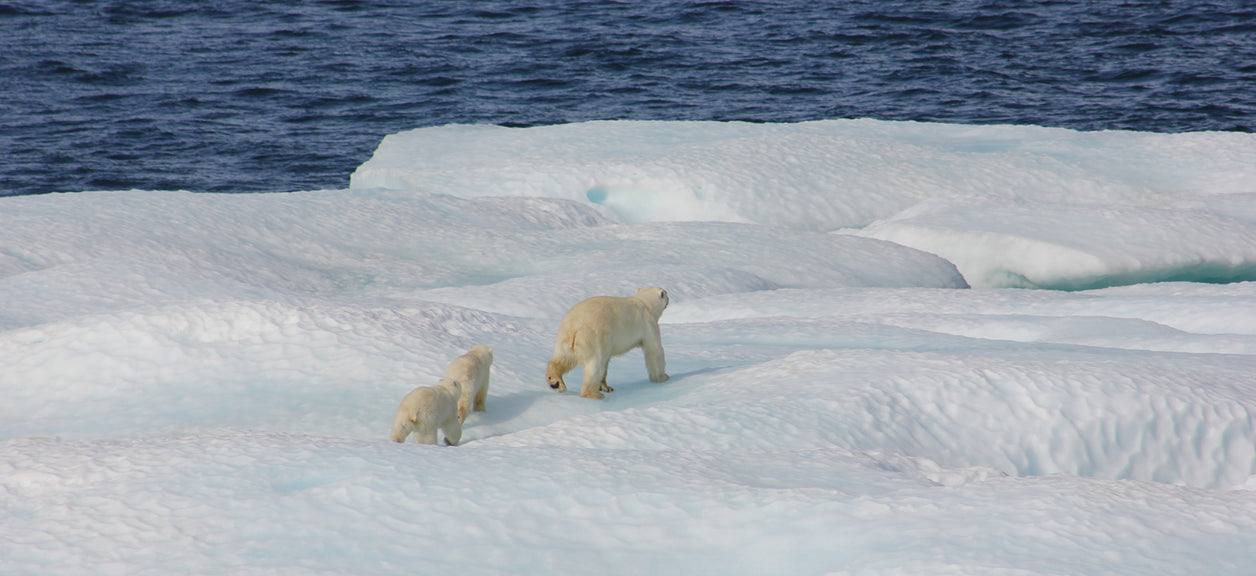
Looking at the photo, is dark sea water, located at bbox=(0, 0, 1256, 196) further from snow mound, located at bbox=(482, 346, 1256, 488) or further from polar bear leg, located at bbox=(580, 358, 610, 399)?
snow mound, located at bbox=(482, 346, 1256, 488)

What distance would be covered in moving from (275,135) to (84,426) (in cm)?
1293

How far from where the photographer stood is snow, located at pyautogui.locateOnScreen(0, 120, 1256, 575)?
2291mm

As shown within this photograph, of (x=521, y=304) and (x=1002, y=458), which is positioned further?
(x=521, y=304)

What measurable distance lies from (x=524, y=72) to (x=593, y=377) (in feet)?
51.1

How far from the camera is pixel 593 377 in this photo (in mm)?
3447

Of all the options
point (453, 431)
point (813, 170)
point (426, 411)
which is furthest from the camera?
point (813, 170)

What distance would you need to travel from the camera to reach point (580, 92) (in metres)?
17.6

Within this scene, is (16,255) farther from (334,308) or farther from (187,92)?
(187,92)

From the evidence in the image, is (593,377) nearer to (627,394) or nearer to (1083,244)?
(627,394)

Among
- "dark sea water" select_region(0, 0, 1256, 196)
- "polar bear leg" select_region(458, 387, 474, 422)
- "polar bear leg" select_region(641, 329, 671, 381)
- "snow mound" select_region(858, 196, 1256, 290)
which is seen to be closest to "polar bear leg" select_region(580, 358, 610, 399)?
"polar bear leg" select_region(641, 329, 671, 381)

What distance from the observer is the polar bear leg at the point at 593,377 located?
135 inches

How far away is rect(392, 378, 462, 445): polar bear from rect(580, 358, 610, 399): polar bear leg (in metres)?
0.44

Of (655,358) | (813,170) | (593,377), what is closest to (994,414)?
(655,358)

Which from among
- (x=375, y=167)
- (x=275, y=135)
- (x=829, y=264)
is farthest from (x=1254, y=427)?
(x=275, y=135)
